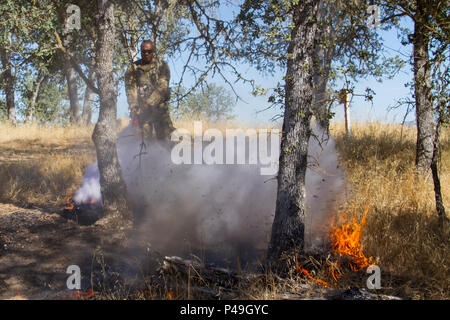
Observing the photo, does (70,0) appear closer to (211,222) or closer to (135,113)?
(135,113)

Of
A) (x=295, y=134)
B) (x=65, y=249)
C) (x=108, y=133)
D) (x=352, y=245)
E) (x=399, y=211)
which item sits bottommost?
(x=65, y=249)

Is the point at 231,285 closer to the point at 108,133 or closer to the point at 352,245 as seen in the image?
the point at 352,245

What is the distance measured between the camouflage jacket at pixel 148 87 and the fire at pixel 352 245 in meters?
4.95

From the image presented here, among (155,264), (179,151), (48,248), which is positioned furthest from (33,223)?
(179,151)

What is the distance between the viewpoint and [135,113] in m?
9.06

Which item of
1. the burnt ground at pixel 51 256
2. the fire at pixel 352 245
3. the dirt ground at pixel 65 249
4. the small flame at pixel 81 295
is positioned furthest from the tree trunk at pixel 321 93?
the small flame at pixel 81 295

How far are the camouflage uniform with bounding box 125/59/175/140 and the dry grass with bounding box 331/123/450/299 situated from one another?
4.19 meters

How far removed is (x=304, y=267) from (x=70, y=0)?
6.59m

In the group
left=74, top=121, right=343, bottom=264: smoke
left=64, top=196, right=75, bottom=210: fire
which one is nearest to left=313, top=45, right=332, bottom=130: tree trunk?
left=74, top=121, right=343, bottom=264: smoke

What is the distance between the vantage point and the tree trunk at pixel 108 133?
661 cm

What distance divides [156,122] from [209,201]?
2385 millimetres

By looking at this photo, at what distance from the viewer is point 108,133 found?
678 centimetres

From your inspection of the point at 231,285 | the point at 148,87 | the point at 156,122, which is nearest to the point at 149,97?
the point at 148,87

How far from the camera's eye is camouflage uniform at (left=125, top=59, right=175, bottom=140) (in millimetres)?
8750
